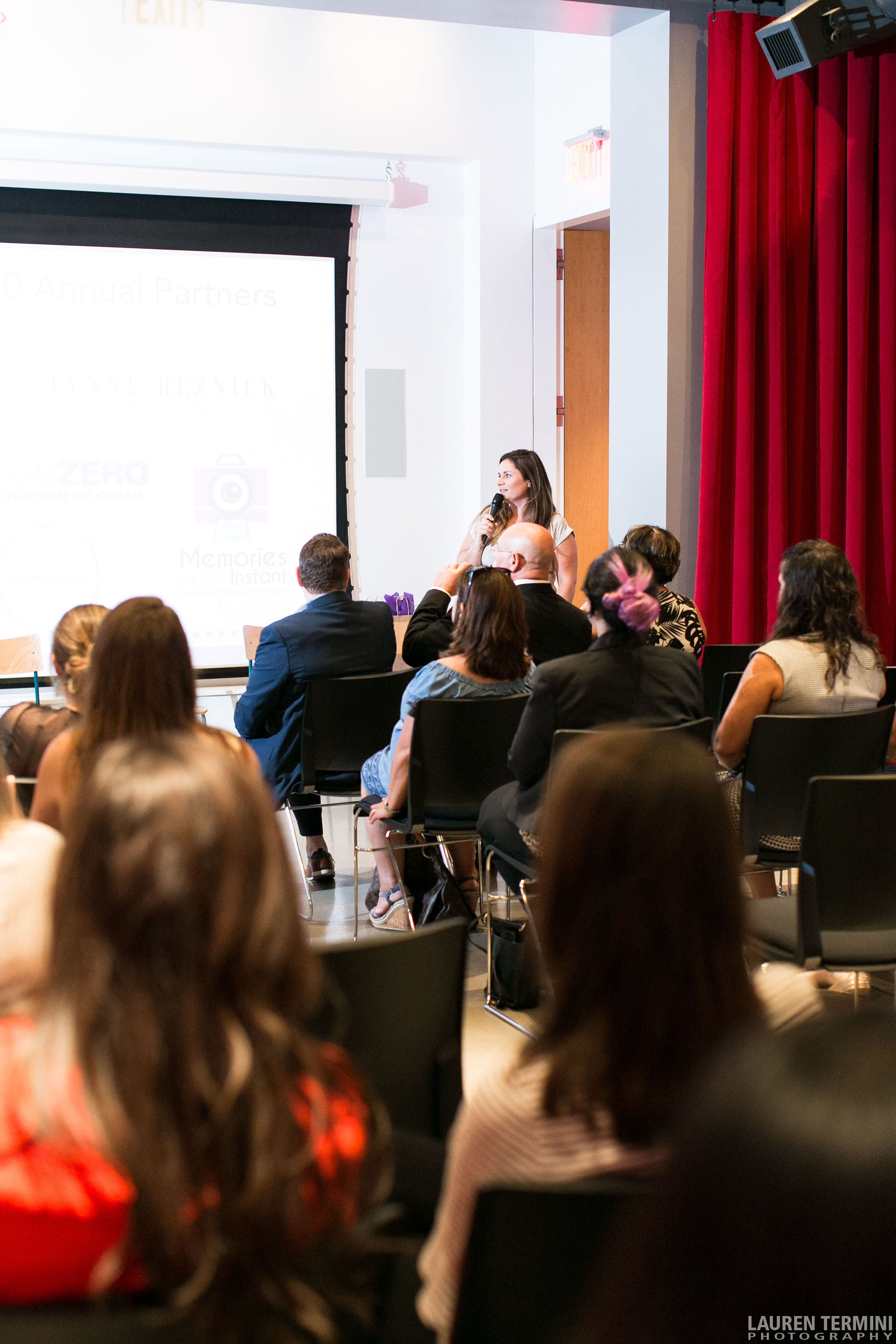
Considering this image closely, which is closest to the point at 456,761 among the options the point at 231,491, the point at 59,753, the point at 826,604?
the point at 826,604

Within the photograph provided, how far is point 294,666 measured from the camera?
4.18 meters

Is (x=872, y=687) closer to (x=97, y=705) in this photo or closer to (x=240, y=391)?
(x=97, y=705)

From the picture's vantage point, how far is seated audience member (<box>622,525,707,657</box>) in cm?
398

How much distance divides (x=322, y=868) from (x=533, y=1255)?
3.66 m

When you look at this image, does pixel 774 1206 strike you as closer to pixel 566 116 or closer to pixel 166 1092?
pixel 166 1092

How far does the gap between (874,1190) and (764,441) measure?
4.98 m

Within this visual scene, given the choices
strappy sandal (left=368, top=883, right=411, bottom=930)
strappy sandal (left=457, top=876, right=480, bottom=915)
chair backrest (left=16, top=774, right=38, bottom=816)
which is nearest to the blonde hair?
chair backrest (left=16, top=774, right=38, bottom=816)

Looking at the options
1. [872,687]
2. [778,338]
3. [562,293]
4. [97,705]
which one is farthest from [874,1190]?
[562,293]

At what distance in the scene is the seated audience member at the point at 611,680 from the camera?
9.53 ft

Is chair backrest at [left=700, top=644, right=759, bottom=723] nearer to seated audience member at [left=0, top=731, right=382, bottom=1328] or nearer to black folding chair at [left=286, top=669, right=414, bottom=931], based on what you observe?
black folding chair at [left=286, top=669, right=414, bottom=931]

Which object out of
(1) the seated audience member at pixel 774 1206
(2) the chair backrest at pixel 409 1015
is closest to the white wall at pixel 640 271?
(2) the chair backrest at pixel 409 1015

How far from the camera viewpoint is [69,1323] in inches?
35.3

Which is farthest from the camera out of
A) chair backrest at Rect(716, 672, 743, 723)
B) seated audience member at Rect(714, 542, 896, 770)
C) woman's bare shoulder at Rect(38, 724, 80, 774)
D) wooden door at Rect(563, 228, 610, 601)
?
wooden door at Rect(563, 228, 610, 601)

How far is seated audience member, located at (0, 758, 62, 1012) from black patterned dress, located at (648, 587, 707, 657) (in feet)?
8.80
